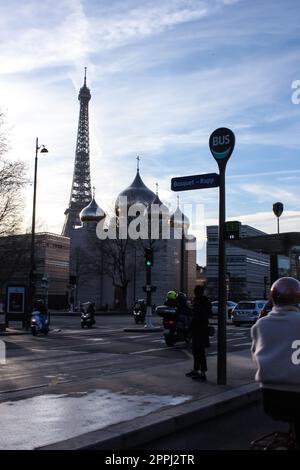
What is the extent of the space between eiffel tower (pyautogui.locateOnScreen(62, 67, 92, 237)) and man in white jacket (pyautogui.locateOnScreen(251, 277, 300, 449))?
388ft

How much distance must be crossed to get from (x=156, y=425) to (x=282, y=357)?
3.08 metres

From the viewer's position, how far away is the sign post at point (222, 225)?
33.6ft

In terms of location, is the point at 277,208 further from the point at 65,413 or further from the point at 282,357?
the point at 282,357

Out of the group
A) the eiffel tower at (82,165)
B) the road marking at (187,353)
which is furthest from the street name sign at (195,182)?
the eiffel tower at (82,165)

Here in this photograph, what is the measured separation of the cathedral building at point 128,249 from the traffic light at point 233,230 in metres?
46.7

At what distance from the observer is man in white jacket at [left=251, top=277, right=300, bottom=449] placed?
13.5 ft

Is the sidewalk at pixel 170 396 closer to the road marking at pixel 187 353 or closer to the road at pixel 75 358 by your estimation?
the road at pixel 75 358

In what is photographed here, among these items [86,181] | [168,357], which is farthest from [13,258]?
[86,181]

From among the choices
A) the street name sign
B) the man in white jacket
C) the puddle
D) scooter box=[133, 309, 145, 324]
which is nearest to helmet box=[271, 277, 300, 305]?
the man in white jacket

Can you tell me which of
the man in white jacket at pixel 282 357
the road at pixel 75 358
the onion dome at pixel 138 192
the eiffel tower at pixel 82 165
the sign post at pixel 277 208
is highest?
the eiffel tower at pixel 82 165

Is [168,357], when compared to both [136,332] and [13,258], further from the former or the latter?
[13,258]

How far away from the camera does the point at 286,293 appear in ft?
14.3

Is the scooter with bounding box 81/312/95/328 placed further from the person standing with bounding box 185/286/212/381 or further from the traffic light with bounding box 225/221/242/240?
the traffic light with bounding box 225/221/242/240

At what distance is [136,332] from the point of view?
91.2 feet
